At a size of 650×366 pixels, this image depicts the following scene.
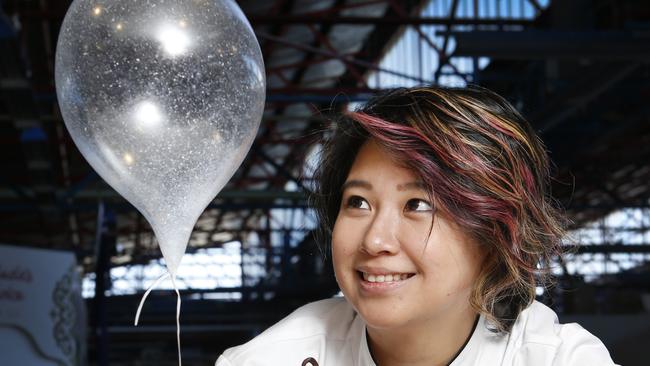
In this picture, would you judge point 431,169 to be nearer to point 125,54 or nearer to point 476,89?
point 476,89

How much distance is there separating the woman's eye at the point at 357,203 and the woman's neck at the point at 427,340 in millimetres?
167

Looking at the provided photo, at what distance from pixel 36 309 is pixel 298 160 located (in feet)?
9.27

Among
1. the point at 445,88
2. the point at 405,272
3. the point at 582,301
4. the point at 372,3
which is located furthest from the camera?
the point at 372,3

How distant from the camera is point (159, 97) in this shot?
113 cm

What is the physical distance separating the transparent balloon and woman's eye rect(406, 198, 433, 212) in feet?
0.79

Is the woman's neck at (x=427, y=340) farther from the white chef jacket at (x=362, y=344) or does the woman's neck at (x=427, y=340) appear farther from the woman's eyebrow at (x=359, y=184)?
the woman's eyebrow at (x=359, y=184)

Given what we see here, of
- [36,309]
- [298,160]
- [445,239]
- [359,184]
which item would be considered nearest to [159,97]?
[359,184]

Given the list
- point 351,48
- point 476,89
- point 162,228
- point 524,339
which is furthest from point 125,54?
point 351,48

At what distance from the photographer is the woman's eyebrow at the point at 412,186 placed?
115 centimetres

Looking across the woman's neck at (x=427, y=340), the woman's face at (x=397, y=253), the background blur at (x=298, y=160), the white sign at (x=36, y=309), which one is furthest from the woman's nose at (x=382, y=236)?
the white sign at (x=36, y=309)

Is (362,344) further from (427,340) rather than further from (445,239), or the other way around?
(445,239)

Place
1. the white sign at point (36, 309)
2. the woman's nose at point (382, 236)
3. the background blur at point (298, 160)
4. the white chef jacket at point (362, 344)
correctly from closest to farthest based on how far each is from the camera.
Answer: the woman's nose at point (382, 236) → the white chef jacket at point (362, 344) → the white sign at point (36, 309) → the background blur at point (298, 160)

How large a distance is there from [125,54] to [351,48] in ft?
35.7

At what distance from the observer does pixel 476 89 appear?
4.13 ft
